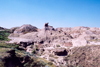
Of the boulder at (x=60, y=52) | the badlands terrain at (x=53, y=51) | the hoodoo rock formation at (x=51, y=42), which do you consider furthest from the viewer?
the hoodoo rock formation at (x=51, y=42)

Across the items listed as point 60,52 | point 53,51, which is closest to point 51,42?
point 53,51

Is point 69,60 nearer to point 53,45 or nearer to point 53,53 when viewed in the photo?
point 53,53

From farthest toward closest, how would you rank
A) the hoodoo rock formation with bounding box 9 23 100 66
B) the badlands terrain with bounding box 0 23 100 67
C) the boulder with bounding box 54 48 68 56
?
1. the hoodoo rock formation with bounding box 9 23 100 66
2. the boulder with bounding box 54 48 68 56
3. the badlands terrain with bounding box 0 23 100 67

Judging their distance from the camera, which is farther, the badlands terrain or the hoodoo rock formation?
the hoodoo rock formation

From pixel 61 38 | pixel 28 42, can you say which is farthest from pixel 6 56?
pixel 61 38

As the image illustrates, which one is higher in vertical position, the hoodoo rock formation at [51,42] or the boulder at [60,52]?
the hoodoo rock formation at [51,42]

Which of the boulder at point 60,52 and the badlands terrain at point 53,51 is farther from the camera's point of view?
the boulder at point 60,52

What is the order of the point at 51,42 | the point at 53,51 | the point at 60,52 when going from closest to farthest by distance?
the point at 60,52
the point at 53,51
the point at 51,42

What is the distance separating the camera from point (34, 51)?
20.2 m

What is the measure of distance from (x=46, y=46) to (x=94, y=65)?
11.8 metres

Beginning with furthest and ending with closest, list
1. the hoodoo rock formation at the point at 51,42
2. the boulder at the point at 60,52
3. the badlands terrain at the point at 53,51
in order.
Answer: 1. the hoodoo rock formation at the point at 51,42
2. the boulder at the point at 60,52
3. the badlands terrain at the point at 53,51

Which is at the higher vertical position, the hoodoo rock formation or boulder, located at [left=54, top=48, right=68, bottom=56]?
the hoodoo rock formation

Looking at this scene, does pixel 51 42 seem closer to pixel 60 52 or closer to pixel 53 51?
pixel 53 51

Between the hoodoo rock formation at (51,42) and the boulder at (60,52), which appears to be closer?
the boulder at (60,52)
